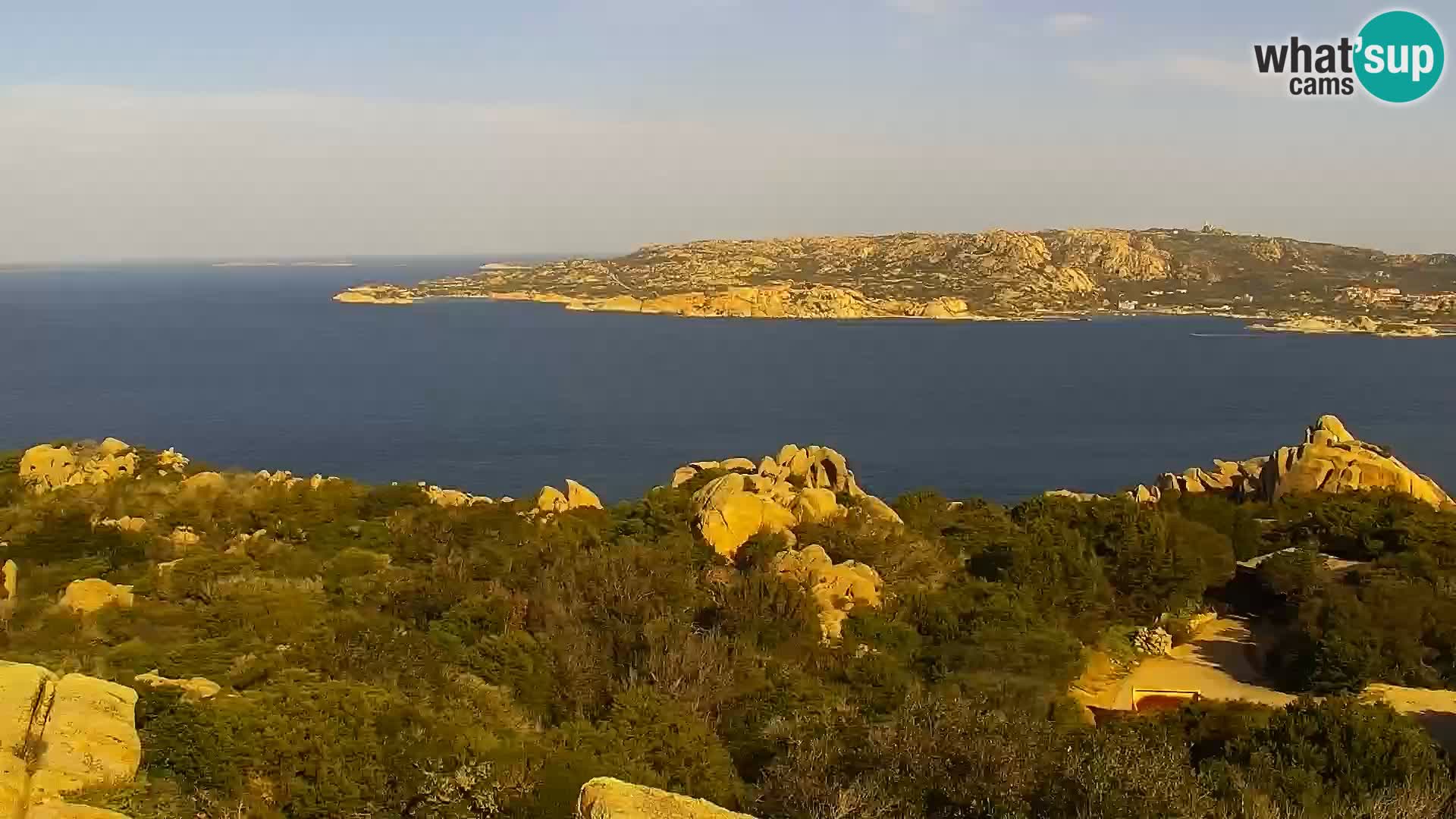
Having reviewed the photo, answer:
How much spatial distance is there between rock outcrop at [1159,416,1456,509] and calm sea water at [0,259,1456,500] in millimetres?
23287

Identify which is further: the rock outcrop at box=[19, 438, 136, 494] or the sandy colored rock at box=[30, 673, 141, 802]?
the rock outcrop at box=[19, 438, 136, 494]

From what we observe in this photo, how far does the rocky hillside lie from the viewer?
15112cm

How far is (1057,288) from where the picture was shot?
168375 mm

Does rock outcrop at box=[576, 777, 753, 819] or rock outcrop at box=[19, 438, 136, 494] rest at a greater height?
rock outcrop at box=[19, 438, 136, 494]

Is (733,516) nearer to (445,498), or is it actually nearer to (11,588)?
(445,498)

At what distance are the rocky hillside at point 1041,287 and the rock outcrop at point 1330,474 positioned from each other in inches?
4480

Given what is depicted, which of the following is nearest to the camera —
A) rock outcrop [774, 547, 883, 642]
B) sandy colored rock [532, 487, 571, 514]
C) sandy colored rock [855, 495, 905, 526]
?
rock outcrop [774, 547, 883, 642]

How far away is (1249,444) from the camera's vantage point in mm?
65500

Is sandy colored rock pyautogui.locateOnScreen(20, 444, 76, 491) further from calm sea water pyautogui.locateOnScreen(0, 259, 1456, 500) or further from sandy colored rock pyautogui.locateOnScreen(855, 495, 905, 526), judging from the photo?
calm sea water pyautogui.locateOnScreen(0, 259, 1456, 500)

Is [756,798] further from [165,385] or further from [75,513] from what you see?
[165,385]

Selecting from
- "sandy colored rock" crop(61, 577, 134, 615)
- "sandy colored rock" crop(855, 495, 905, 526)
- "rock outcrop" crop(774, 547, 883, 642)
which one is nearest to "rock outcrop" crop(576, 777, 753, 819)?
"rock outcrop" crop(774, 547, 883, 642)

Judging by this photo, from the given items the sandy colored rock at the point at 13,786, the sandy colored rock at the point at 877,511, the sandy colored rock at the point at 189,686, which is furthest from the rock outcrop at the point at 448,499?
the sandy colored rock at the point at 13,786

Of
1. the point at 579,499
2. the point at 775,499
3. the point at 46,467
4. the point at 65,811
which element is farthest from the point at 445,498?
the point at 65,811

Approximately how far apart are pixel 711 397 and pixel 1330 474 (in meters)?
57.0
